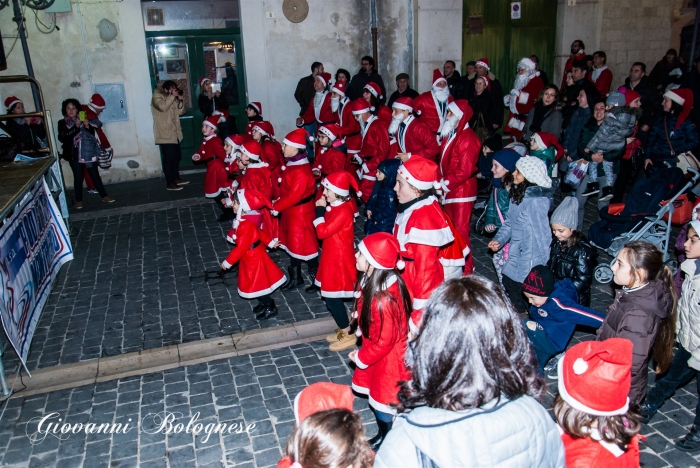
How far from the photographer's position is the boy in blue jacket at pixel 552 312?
14.8 ft

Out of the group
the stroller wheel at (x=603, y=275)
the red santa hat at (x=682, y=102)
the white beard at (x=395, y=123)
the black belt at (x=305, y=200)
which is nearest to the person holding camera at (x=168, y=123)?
the white beard at (x=395, y=123)

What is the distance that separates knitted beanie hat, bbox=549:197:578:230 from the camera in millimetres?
5066

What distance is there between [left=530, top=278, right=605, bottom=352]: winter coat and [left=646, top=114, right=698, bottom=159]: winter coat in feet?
16.3

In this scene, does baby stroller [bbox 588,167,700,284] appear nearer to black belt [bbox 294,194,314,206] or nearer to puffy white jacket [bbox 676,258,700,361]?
puffy white jacket [bbox 676,258,700,361]

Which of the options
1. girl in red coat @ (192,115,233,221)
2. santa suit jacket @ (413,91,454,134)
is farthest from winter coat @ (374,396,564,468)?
girl in red coat @ (192,115,233,221)

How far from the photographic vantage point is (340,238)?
5852 millimetres

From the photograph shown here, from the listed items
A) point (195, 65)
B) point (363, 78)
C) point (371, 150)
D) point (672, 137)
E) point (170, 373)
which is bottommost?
point (170, 373)

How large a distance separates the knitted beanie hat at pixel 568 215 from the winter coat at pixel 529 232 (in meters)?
0.38

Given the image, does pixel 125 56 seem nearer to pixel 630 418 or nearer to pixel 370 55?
pixel 370 55

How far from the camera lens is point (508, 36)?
15164 millimetres

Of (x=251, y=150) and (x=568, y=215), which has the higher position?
(x=251, y=150)

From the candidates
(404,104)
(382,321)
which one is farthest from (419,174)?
(404,104)

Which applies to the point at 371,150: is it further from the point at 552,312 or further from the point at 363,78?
the point at 552,312

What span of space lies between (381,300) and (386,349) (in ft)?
1.04
